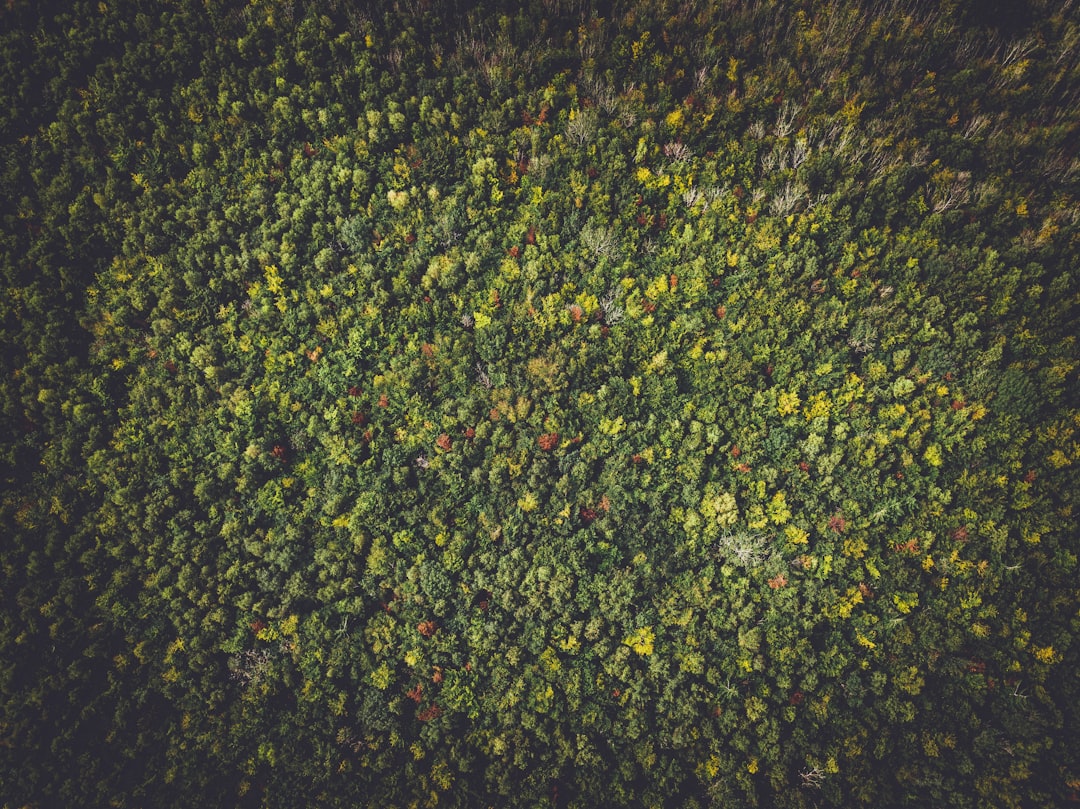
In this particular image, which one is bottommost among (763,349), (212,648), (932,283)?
(212,648)

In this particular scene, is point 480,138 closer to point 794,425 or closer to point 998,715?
point 794,425

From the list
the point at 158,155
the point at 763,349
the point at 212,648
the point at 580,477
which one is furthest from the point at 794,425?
the point at 158,155

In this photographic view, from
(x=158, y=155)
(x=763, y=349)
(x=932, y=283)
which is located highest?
(x=158, y=155)

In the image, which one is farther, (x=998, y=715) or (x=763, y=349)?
(x=763, y=349)

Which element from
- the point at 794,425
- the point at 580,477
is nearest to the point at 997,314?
the point at 794,425

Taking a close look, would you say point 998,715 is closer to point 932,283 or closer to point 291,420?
point 932,283

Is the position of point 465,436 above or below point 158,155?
below
